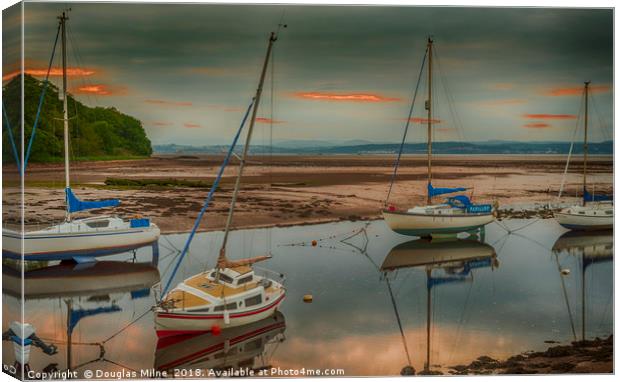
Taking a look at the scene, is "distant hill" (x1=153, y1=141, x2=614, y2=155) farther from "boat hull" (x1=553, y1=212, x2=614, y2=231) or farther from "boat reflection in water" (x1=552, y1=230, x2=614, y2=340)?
"boat reflection in water" (x1=552, y1=230, x2=614, y2=340)

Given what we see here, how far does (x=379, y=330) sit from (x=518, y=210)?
400 centimetres

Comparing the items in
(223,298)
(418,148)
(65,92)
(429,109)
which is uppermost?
(65,92)

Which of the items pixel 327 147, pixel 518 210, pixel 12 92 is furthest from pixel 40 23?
pixel 518 210

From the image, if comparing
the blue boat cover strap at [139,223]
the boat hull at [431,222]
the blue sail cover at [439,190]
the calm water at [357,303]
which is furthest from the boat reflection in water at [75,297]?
the blue sail cover at [439,190]

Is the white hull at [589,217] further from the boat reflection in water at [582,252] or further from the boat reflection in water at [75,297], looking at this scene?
the boat reflection in water at [75,297]

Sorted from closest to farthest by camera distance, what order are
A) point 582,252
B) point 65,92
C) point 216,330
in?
point 216,330 → point 65,92 → point 582,252

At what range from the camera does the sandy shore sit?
7844mm

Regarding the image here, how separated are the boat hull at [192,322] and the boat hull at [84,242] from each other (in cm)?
163

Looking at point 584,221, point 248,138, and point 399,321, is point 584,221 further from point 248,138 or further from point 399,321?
point 248,138

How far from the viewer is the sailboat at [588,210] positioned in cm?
816

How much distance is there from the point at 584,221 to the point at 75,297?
20.7 ft

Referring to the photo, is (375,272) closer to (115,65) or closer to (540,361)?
(540,361)

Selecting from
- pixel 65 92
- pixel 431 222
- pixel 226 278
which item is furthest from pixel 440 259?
pixel 65 92

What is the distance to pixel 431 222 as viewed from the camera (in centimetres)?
983
